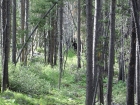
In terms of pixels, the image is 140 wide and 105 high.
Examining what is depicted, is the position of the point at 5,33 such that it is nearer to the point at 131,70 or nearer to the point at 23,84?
the point at 23,84

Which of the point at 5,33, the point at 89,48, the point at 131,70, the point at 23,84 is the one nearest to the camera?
the point at 89,48

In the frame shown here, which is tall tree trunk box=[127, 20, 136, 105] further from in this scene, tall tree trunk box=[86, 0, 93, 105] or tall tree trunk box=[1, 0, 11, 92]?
tall tree trunk box=[1, 0, 11, 92]

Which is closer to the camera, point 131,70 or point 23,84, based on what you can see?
point 131,70

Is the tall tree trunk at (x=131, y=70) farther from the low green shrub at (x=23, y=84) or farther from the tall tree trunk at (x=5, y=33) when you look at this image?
the tall tree trunk at (x=5, y=33)

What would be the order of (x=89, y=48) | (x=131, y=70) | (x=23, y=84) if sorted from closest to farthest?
(x=89, y=48) < (x=131, y=70) < (x=23, y=84)

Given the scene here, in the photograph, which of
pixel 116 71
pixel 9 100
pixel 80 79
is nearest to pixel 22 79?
pixel 9 100

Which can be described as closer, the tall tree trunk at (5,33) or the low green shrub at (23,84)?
the tall tree trunk at (5,33)

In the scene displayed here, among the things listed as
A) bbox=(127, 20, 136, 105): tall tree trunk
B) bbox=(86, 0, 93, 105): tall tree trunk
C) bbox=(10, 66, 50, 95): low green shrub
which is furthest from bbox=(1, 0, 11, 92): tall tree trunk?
bbox=(127, 20, 136, 105): tall tree trunk

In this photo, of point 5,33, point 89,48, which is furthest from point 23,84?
point 89,48

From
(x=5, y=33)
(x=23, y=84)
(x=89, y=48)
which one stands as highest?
(x=5, y=33)

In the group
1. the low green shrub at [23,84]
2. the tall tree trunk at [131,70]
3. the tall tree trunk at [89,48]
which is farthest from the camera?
the low green shrub at [23,84]

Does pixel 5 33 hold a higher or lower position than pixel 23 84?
higher

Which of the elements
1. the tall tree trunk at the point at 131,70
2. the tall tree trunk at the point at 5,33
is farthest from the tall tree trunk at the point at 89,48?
the tall tree trunk at the point at 5,33

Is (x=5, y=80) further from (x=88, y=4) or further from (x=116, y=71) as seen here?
(x=116, y=71)
